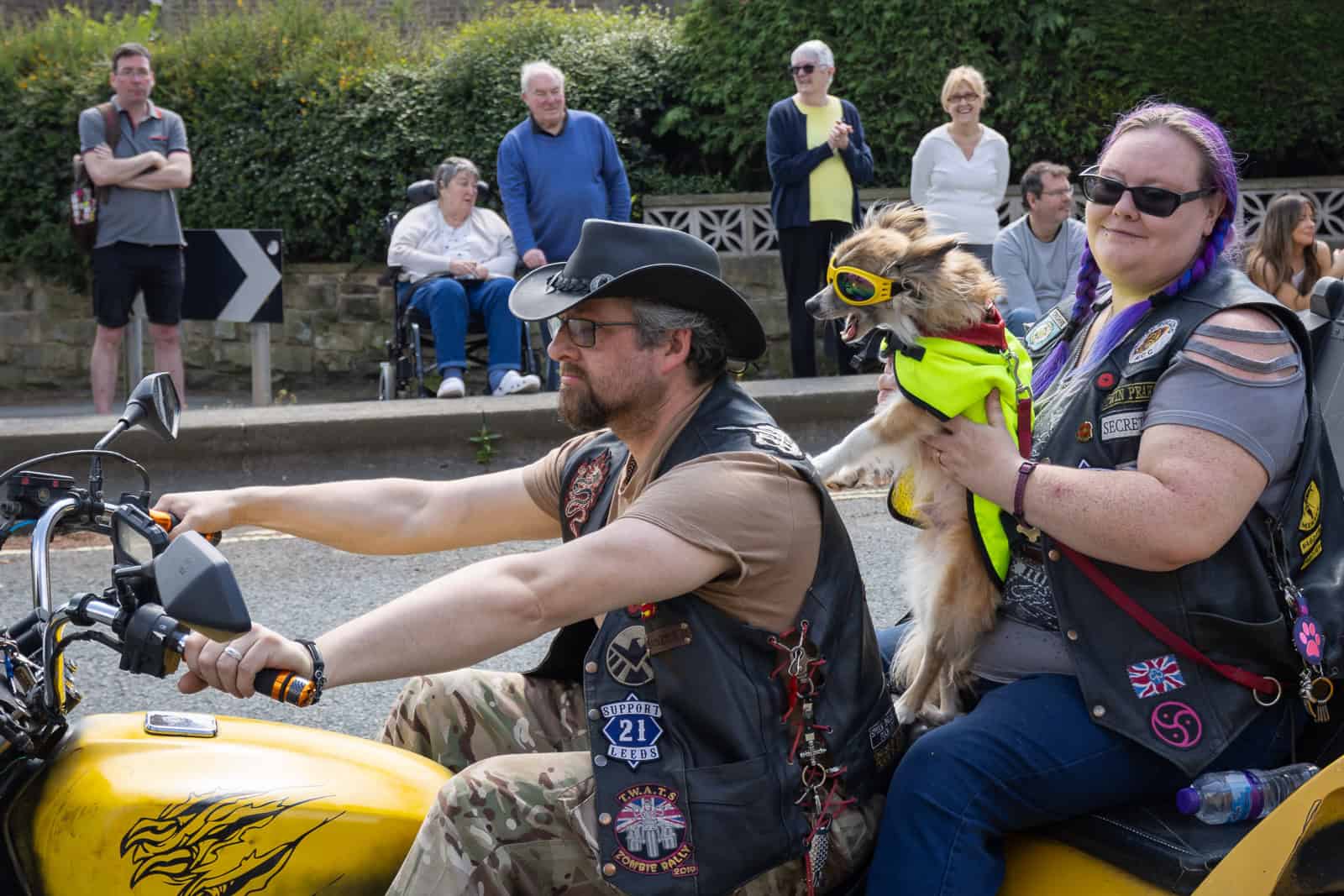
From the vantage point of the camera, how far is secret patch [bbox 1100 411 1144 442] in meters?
2.46

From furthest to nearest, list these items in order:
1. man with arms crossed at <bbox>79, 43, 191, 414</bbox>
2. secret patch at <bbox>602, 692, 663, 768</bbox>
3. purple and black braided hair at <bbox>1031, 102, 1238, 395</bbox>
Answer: man with arms crossed at <bbox>79, 43, 191, 414</bbox>
purple and black braided hair at <bbox>1031, 102, 1238, 395</bbox>
secret patch at <bbox>602, 692, 663, 768</bbox>

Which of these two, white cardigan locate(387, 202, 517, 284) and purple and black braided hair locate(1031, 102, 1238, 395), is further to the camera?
white cardigan locate(387, 202, 517, 284)

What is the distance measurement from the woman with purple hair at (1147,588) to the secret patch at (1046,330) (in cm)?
40

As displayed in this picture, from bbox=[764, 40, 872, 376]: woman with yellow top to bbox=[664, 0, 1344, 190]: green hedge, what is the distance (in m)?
2.88

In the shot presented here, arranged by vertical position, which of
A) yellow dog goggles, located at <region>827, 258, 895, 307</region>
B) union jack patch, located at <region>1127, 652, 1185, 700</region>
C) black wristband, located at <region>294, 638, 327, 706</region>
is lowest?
union jack patch, located at <region>1127, 652, 1185, 700</region>

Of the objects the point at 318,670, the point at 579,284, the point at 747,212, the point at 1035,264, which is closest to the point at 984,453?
the point at 579,284

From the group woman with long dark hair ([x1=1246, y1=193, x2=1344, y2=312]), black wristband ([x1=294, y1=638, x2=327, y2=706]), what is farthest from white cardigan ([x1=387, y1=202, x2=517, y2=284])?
black wristband ([x1=294, y1=638, x2=327, y2=706])

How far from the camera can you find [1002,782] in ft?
7.68

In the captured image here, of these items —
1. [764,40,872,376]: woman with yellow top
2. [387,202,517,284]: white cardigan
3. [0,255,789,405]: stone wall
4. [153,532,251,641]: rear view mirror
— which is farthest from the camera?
[0,255,789,405]: stone wall

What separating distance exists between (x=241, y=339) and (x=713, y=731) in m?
12.3

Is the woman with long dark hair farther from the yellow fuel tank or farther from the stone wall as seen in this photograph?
the stone wall

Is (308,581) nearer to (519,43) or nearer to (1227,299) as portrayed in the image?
(1227,299)

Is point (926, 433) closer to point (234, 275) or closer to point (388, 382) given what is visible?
point (388, 382)

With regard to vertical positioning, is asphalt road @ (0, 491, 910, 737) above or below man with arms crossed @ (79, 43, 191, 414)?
below
